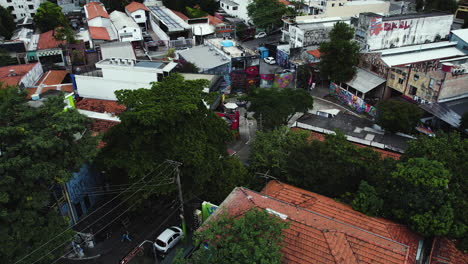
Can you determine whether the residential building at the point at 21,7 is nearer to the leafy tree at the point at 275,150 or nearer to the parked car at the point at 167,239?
the leafy tree at the point at 275,150

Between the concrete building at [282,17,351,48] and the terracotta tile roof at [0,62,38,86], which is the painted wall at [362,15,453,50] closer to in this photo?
the concrete building at [282,17,351,48]

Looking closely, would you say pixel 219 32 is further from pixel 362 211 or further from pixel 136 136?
pixel 362 211

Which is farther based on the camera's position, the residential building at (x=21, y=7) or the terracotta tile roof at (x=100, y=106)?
the residential building at (x=21, y=7)

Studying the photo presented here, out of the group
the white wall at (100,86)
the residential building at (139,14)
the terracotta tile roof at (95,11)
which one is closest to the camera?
the white wall at (100,86)

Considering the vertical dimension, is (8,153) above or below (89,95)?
above

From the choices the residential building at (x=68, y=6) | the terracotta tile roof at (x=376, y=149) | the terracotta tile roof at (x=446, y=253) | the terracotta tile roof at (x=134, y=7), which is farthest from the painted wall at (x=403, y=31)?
the residential building at (x=68, y=6)

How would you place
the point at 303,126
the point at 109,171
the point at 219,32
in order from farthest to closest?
the point at 219,32
the point at 303,126
the point at 109,171

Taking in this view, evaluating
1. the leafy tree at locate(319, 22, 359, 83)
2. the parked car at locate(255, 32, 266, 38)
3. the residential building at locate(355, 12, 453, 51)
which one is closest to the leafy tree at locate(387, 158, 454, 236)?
the leafy tree at locate(319, 22, 359, 83)

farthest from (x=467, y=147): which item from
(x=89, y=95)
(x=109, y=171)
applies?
(x=89, y=95)
